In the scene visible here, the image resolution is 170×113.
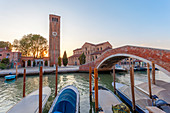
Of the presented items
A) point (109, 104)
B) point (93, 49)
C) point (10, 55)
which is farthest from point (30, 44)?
point (109, 104)

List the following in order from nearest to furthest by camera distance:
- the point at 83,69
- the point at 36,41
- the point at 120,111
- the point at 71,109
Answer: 1. the point at 120,111
2. the point at 71,109
3. the point at 83,69
4. the point at 36,41

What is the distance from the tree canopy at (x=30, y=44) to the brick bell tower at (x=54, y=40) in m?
5.30

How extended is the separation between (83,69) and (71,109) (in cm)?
1553

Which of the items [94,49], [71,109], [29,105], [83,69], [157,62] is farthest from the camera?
[94,49]

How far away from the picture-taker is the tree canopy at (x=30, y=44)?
29.2 m

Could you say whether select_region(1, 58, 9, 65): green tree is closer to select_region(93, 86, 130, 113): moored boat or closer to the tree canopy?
the tree canopy

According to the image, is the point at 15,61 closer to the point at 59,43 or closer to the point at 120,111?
the point at 59,43

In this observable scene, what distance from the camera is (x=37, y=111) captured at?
3709mm

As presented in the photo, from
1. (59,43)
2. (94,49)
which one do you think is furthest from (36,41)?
(94,49)

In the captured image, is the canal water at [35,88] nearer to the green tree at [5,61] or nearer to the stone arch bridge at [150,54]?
the stone arch bridge at [150,54]

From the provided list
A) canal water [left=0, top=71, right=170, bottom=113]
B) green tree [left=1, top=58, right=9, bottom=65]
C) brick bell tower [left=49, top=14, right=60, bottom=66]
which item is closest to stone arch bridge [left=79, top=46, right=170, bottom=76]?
canal water [left=0, top=71, right=170, bottom=113]

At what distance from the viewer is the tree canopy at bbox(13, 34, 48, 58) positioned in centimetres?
2918

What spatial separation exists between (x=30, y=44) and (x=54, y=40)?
8.43 metres

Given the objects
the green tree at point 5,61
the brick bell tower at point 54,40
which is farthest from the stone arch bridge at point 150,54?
the green tree at point 5,61
